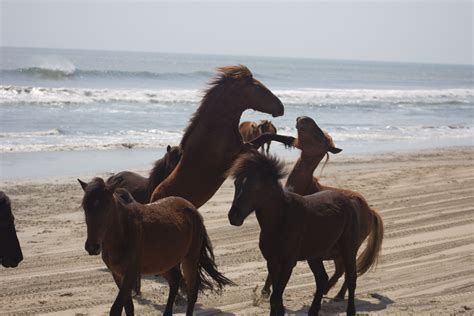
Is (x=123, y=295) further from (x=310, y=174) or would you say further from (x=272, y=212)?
(x=310, y=174)

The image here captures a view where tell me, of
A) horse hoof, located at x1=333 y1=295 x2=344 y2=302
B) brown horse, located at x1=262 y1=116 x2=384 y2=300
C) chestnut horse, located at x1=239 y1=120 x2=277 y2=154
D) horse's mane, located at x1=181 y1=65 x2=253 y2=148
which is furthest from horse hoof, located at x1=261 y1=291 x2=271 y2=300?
chestnut horse, located at x1=239 y1=120 x2=277 y2=154

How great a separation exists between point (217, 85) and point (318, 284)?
2.29 metres

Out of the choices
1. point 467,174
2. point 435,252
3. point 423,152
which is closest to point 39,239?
point 435,252

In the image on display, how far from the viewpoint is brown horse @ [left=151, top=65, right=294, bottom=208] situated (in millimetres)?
8078

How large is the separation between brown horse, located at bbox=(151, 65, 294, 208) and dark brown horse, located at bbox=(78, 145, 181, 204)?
71 centimetres

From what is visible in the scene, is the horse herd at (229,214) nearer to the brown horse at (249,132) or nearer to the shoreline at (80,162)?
the brown horse at (249,132)

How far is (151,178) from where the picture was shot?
927cm

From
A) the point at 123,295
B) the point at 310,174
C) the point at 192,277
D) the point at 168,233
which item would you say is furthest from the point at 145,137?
the point at 123,295

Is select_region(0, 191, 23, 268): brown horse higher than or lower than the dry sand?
higher

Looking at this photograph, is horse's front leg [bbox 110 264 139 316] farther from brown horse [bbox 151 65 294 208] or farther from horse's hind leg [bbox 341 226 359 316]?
horse's hind leg [bbox 341 226 359 316]

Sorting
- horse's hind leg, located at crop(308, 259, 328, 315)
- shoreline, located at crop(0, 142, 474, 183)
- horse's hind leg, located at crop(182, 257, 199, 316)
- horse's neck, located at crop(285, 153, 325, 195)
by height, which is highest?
horse's neck, located at crop(285, 153, 325, 195)

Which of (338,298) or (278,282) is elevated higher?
(278,282)

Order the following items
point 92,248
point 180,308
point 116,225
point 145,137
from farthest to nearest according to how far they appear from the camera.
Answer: point 145,137
point 180,308
point 116,225
point 92,248

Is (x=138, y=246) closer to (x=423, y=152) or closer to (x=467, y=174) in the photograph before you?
(x=467, y=174)
